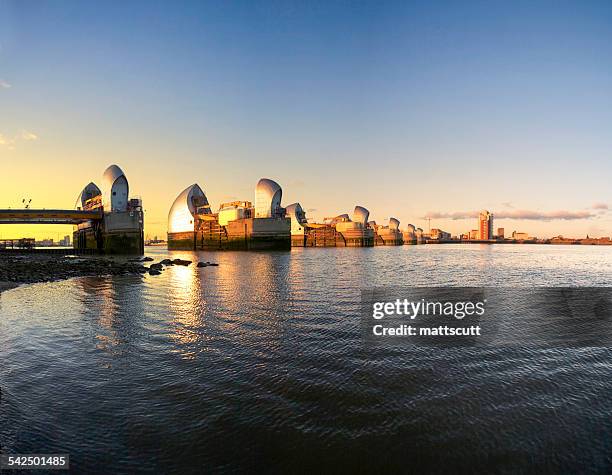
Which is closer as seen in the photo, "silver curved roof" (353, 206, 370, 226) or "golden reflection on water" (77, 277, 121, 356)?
"golden reflection on water" (77, 277, 121, 356)

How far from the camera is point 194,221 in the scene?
13088 cm

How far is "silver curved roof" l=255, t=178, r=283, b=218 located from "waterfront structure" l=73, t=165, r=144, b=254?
38.1m

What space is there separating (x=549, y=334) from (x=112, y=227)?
93.8 metres

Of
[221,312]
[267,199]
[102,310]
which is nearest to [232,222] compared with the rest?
[267,199]

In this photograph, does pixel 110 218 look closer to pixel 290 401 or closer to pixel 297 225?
pixel 297 225

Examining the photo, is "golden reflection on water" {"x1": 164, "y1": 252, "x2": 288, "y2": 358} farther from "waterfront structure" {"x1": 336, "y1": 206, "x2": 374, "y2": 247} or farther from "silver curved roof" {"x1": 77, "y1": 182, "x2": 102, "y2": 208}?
"waterfront structure" {"x1": 336, "y1": 206, "x2": 374, "y2": 247}

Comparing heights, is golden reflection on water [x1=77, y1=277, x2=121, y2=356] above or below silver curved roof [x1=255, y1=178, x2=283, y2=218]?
below

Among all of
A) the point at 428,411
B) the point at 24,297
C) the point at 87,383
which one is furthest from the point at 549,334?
the point at 24,297

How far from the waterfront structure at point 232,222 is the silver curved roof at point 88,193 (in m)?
25.9

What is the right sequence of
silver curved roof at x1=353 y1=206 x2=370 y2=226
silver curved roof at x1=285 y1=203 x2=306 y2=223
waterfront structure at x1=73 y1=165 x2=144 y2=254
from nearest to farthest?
1. waterfront structure at x1=73 y1=165 x2=144 y2=254
2. silver curved roof at x1=285 y1=203 x2=306 y2=223
3. silver curved roof at x1=353 y1=206 x2=370 y2=226

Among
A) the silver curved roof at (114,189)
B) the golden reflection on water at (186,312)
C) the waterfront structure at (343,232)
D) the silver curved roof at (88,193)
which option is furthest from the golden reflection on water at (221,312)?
the waterfront structure at (343,232)

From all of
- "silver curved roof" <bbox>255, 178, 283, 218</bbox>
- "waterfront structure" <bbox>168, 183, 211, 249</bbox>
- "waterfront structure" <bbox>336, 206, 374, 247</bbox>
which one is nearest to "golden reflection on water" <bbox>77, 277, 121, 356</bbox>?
"silver curved roof" <bbox>255, 178, 283, 218</bbox>

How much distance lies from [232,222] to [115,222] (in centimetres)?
3797

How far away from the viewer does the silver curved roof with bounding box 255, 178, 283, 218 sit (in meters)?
119
